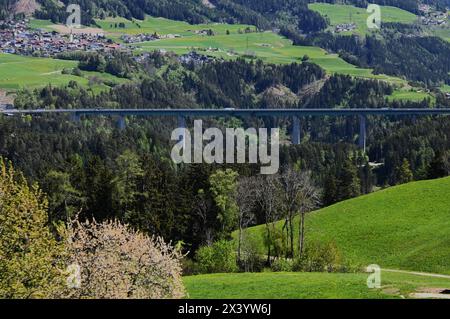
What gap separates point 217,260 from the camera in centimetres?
7438

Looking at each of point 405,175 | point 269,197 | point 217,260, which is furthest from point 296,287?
point 405,175

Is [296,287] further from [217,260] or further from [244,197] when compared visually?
[244,197]

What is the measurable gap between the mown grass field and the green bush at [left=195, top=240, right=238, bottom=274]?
13.9 metres

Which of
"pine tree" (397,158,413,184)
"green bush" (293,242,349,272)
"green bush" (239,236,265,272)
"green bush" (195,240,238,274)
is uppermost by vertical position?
"green bush" (293,242,349,272)

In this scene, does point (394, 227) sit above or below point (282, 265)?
below

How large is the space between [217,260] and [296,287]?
86.9 ft

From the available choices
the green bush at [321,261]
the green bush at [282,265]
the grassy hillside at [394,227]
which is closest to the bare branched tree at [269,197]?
the grassy hillside at [394,227]

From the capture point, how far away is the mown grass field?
43156 millimetres

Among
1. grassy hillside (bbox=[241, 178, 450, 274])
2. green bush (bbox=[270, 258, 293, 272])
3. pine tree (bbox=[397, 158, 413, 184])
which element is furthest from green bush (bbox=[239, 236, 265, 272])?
pine tree (bbox=[397, 158, 413, 184])

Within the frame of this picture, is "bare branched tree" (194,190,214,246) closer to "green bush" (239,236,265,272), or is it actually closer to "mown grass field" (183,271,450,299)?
"green bush" (239,236,265,272)

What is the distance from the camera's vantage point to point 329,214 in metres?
97.9

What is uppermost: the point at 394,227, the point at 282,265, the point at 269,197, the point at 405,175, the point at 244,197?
the point at 269,197

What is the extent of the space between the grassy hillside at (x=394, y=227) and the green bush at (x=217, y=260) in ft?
38.4
